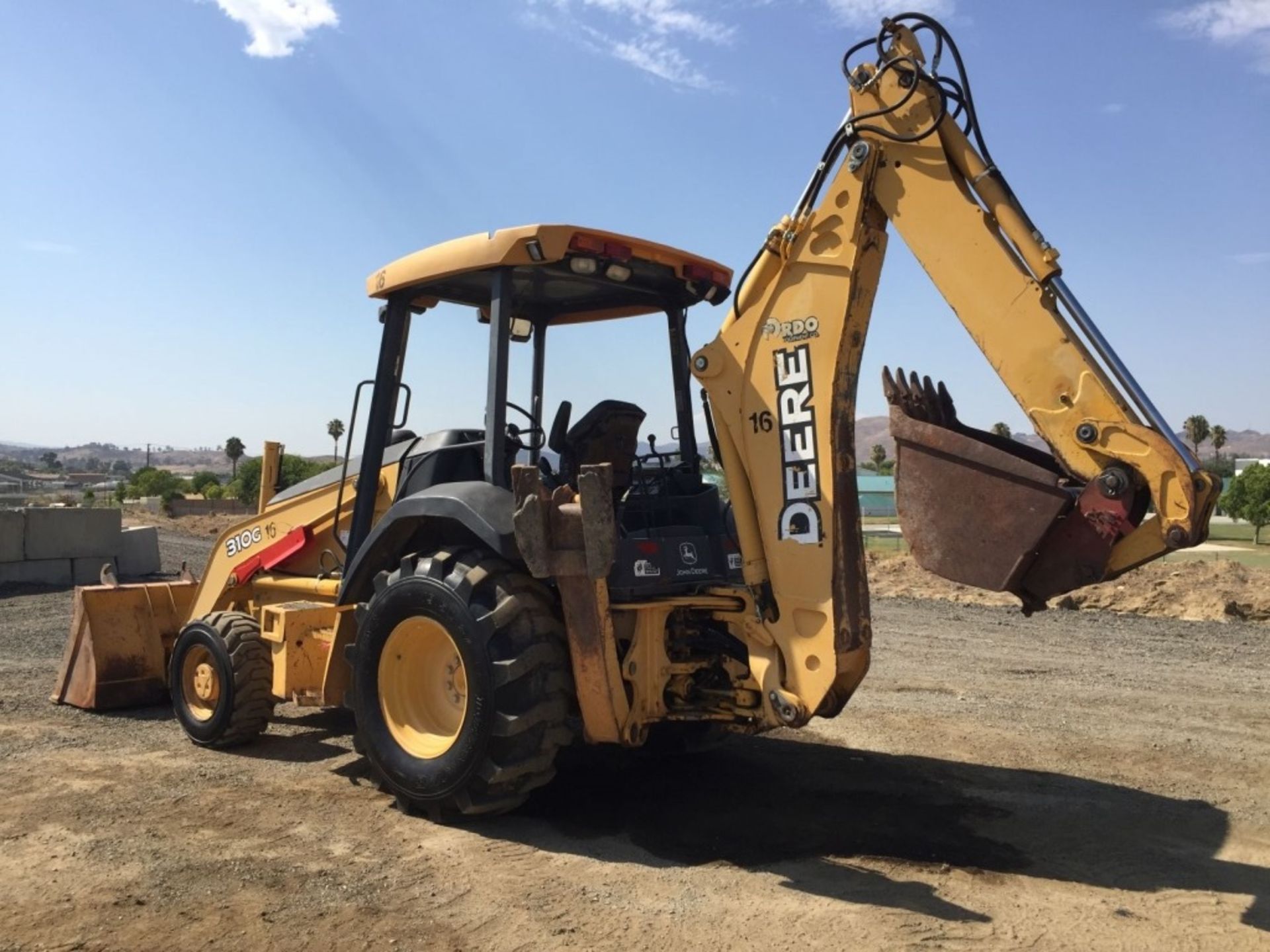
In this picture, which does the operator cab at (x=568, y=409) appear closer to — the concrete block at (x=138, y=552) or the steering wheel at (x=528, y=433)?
the steering wheel at (x=528, y=433)

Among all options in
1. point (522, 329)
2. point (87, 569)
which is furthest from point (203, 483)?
point (522, 329)

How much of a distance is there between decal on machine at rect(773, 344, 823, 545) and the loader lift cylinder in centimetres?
248

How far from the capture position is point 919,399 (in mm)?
4633

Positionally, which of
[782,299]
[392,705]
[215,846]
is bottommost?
[215,846]

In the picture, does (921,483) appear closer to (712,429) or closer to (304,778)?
(712,429)

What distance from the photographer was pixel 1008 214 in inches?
168

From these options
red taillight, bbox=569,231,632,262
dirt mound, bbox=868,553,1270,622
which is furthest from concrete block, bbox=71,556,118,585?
red taillight, bbox=569,231,632,262

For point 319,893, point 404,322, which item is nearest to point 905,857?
point 319,893

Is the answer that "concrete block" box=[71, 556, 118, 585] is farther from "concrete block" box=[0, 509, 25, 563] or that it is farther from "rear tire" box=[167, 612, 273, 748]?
"rear tire" box=[167, 612, 273, 748]

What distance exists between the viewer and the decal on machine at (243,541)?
23.9ft

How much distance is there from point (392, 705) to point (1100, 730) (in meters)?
4.70

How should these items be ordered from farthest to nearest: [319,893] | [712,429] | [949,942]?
[712,429] < [319,893] < [949,942]

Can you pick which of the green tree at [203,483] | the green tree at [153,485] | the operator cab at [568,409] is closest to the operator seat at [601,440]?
the operator cab at [568,409]

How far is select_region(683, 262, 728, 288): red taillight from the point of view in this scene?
5.78m
